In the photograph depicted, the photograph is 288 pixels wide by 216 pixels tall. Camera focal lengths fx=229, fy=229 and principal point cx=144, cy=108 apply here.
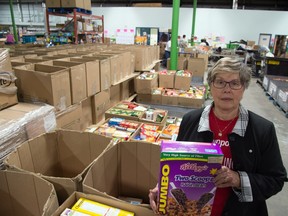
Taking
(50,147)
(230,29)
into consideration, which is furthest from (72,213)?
(230,29)

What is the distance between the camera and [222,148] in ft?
3.65

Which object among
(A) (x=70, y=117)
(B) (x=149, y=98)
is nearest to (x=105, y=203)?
(A) (x=70, y=117)

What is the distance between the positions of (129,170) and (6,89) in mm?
1204

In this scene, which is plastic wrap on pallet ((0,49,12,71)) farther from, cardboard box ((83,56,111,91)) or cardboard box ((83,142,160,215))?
cardboard box ((83,56,111,91))

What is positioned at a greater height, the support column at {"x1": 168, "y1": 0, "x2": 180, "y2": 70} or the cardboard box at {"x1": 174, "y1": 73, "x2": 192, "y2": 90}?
the support column at {"x1": 168, "y1": 0, "x2": 180, "y2": 70}

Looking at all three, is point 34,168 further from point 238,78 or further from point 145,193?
point 238,78

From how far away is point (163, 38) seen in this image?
11852 millimetres

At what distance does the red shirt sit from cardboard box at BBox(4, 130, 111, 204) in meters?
0.76

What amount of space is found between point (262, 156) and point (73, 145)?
1.29m

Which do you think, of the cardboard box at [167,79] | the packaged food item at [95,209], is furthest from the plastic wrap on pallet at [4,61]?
the cardboard box at [167,79]

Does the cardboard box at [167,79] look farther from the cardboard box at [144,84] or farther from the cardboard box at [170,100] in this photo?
the cardboard box at [170,100]

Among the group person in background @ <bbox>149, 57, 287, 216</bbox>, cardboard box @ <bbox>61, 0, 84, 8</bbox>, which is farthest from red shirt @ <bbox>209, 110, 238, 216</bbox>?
cardboard box @ <bbox>61, 0, 84, 8</bbox>

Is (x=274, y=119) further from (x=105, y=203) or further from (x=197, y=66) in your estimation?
(x=105, y=203)

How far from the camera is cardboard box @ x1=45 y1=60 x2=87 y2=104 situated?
238cm
